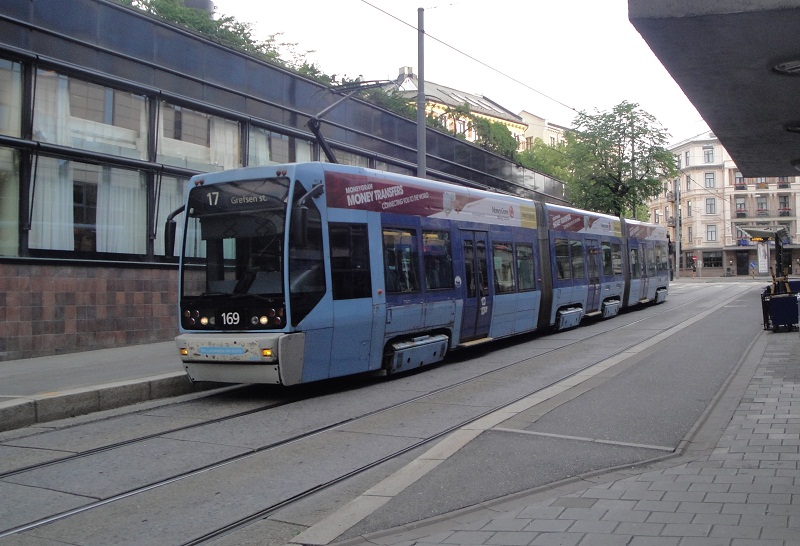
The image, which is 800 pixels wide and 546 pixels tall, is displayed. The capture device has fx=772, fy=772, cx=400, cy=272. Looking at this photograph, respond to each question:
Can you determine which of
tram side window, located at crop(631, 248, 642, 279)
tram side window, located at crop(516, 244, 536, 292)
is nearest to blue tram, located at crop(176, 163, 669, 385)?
tram side window, located at crop(516, 244, 536, 292)

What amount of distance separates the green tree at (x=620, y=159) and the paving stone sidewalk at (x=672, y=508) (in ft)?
118

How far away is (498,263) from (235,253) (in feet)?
21.5

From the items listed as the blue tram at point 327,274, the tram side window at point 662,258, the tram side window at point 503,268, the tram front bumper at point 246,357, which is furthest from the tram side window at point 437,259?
the tram side window at point 662,258

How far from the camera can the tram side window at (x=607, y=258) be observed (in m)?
22.2

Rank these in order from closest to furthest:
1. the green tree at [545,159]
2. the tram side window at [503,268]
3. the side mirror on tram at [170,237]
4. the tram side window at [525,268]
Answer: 1. the side mirror on tram at [170,237]
2. the tram side window at [503,268]
3. the tram side window at [525,268]
4. the green tree at [545,159]

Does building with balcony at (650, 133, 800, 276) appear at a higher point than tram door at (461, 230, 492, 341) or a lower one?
higher

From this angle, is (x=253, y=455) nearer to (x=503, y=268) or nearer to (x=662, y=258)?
(x=503, y=268)

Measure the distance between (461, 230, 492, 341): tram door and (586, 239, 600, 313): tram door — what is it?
6.81 m

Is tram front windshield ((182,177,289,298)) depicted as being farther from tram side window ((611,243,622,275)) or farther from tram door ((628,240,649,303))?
tram door ((628,240,649,303))

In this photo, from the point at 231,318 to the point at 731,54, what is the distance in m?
6.56

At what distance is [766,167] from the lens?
41.4ft

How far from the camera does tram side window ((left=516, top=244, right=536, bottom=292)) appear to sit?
1617 cm

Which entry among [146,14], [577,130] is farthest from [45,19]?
[577,130]

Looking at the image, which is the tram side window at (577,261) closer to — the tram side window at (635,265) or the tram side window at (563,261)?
the tram side window at (563,261)
